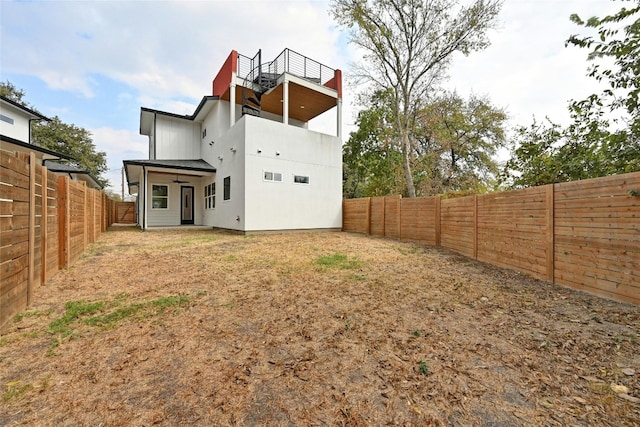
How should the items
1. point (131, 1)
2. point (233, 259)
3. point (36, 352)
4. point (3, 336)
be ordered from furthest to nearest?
1. point (131, 1)
2. point (233, 259)
3. point (3, 336)
4. point (36, 352)

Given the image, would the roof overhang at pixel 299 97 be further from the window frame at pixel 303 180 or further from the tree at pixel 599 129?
the tree at pixel 599 129

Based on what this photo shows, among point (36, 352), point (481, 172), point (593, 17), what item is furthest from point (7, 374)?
point (481, 172)

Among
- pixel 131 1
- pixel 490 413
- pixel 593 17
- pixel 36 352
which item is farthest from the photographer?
pixel 131 1

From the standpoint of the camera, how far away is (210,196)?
1409cm

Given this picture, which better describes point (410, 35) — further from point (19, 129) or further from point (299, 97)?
point (19, 129)

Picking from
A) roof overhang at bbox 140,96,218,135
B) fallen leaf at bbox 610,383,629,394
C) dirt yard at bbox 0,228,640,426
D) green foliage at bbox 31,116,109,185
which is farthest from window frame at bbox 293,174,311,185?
green foliage at bbox 31,116,109,185

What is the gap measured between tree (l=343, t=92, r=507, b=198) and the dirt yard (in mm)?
14767

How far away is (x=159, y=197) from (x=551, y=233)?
16.2 m

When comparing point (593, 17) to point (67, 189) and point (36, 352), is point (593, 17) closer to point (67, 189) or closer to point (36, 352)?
point (36, 352)

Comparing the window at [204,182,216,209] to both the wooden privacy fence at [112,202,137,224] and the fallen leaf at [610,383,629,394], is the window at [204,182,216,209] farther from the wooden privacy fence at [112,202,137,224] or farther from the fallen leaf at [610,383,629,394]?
the fallen leaf at [610,383,629,394]

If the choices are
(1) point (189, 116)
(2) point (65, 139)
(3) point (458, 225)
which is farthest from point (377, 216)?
(2) point (65, 139)

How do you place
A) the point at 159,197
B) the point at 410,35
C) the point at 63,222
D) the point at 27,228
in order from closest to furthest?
the point at 27,228
the point at 63,222
the point at 410,35
the point at 159,197

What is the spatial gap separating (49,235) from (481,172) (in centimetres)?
2096

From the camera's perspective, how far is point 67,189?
15.4 ft
